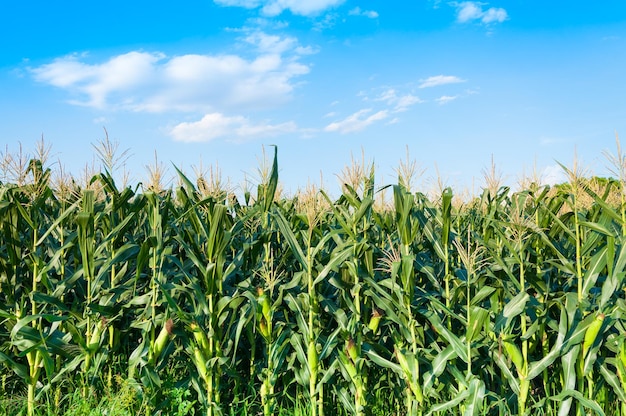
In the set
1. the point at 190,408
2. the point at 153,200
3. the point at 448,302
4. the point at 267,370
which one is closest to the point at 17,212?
the point at 153,200

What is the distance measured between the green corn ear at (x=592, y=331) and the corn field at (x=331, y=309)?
1 centimetres

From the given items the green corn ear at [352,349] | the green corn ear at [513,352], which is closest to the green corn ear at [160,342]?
the green corn ear at [352,349]

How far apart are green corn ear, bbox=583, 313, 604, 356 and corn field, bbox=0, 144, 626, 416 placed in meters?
0.01

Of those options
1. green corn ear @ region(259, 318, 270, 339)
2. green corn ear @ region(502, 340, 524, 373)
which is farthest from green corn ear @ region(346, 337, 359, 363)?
green corn ear @ region(502, 340, 524, 373)

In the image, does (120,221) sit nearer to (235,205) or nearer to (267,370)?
(235,205)

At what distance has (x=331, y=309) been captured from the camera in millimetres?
5270

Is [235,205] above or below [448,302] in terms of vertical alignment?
above

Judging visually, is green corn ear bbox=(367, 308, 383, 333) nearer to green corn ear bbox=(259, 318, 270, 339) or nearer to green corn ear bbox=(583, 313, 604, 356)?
green corn ear bbox=(259, 318, 270, 339)

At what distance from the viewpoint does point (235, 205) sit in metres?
6.91

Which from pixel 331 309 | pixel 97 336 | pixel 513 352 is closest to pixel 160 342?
pixel 97 336

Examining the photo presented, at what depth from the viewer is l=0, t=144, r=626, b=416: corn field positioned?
5.04 meters

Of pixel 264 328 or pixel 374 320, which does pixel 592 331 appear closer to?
pixel 374 320

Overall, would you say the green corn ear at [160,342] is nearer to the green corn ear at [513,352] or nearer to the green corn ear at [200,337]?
the green corn ear at [200,337]

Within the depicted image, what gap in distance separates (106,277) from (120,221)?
0.66m
